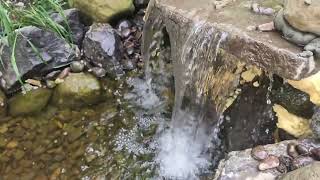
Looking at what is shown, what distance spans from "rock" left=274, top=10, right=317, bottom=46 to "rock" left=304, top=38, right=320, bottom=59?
0.03 m

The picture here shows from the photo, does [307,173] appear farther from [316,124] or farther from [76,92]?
[76,92]

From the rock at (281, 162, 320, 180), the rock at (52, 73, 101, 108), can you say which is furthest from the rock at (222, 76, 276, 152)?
the rock at (52, 73, 101, 108)

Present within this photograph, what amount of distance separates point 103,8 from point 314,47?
7.78 ft

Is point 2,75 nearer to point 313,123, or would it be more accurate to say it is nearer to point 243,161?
point 243,161

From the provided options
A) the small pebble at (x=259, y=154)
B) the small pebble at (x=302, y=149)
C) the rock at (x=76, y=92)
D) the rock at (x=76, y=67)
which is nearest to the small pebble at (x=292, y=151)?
the small pebble at (x=302, y=149)

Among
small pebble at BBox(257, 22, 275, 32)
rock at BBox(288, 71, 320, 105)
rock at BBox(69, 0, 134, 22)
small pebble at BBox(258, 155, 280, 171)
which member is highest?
small pebble at BBox(257, 22, 275, 32)

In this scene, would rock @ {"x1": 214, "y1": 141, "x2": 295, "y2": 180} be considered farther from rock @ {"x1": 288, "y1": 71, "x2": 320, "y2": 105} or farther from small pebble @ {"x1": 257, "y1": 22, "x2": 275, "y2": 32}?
small pebble @ {"x1": 257, "y1": 22, "x2": 275, "y2": 32}

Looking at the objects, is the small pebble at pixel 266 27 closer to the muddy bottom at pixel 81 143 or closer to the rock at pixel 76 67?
the muddy bottom at pixel 81 143

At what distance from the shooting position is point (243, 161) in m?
2.64

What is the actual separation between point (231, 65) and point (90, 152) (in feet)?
4.51

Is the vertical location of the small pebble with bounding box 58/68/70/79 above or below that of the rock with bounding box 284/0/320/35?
below

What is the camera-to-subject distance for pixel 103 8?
4.48 m

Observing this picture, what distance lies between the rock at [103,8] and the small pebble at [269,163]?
2505mm

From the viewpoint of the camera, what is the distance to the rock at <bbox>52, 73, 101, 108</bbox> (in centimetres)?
411
